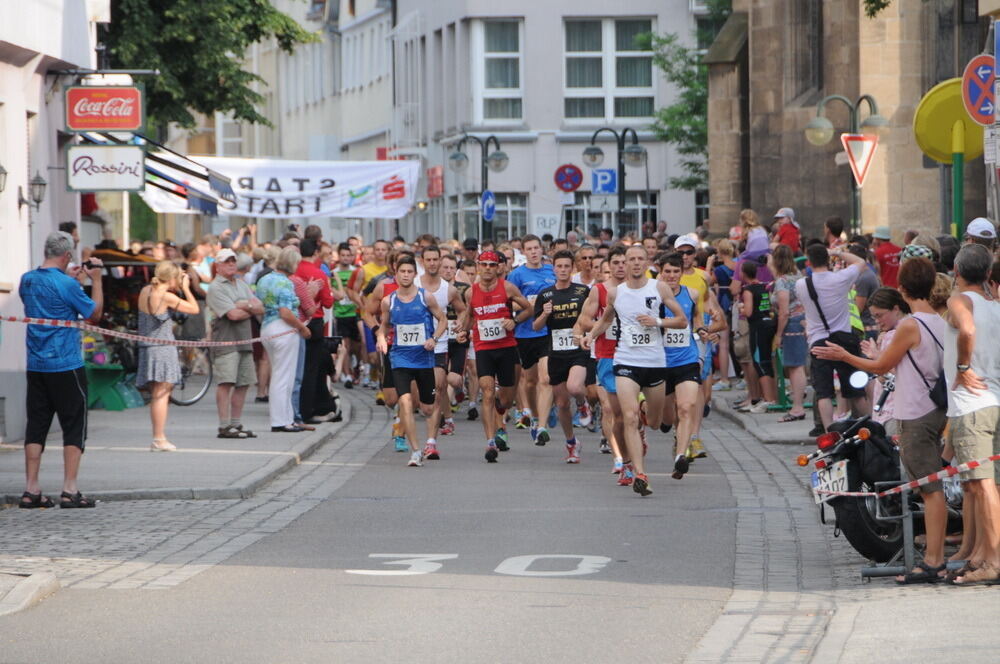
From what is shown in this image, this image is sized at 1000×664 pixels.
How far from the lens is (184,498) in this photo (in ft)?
50.1

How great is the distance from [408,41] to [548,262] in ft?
131

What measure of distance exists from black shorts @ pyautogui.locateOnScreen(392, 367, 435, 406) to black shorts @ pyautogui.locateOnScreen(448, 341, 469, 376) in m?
3.07

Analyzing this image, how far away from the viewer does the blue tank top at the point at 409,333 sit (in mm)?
18062

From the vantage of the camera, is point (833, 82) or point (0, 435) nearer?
point (0, 435)

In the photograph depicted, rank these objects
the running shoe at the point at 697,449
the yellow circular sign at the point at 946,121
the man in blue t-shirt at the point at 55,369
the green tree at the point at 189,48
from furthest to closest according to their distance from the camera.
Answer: the green tree at the point at 189,48 < the running shoe at the point at 697,449 < the yellow circular sign at the point at 946,121 < the man in blue t-shirt at the point at 55,369

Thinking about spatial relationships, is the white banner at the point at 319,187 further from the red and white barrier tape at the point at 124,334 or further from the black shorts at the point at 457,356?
the red and white barrier tape at the point at 124,334

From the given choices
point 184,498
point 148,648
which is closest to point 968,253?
point 148,648

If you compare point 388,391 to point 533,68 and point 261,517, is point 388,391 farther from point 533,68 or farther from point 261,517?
point 533,68

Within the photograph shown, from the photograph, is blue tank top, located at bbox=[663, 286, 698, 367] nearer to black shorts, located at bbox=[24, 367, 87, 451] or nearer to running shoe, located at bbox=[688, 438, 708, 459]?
running shoe, located at bbox=[688, 438, 708, 459]

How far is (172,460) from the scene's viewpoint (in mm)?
17656

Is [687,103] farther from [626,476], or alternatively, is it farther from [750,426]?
[626,476]

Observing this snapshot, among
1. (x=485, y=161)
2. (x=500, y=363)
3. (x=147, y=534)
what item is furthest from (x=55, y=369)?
(x=485, y=161)

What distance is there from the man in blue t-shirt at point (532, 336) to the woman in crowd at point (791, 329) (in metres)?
2.23

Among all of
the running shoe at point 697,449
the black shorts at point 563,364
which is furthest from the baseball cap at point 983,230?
the black shorts at point 563,364
